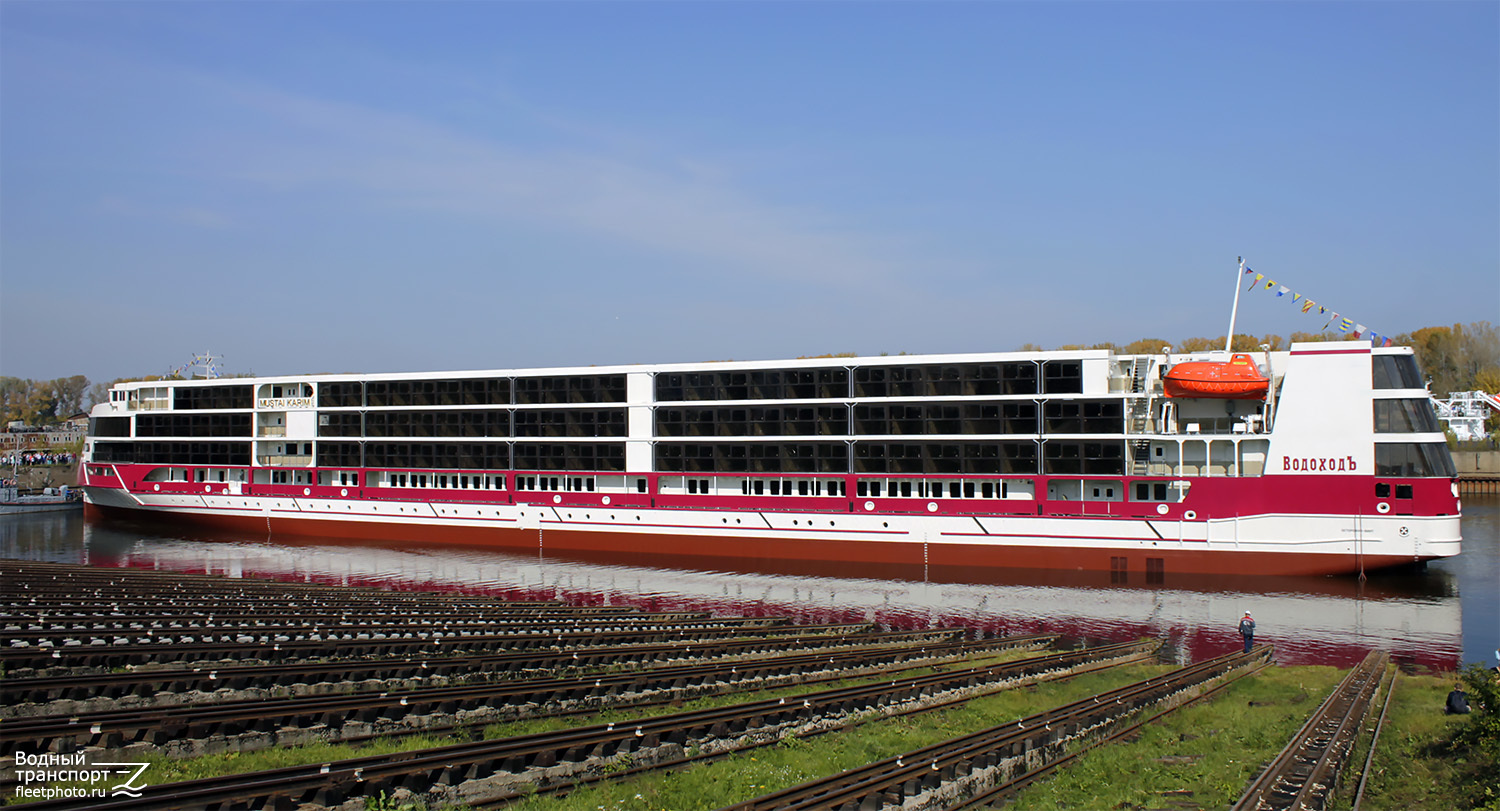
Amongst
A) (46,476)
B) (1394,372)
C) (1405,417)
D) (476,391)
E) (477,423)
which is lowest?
(46,476)

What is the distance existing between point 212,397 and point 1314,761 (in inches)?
2793

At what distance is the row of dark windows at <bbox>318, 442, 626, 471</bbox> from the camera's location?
5650 cm

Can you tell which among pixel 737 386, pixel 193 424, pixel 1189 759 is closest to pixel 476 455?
pixel 737 386

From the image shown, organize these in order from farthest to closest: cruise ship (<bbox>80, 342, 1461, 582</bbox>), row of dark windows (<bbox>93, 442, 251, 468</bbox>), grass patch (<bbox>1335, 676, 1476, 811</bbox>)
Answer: row of dark windows (<bbox>93, 442, 251, 468</bbox>), cruise ship (<bbox>80, 342, 1461, 582</bbox>), grass patch (<bbox>1335, 676, 1476, 811</bbox>)

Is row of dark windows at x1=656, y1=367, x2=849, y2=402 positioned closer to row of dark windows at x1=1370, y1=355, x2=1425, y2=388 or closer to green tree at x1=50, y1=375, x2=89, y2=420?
row of dark windows at x1=1370, y1=355, x2=1425, y2=388

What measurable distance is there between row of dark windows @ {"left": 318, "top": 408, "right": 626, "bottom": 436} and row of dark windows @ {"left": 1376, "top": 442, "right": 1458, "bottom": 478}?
132ft

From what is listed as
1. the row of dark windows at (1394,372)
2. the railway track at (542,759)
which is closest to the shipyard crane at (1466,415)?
the row of dark windows at (1394,372)

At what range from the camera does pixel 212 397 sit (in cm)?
6606

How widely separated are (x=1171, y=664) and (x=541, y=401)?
4109 centimetres

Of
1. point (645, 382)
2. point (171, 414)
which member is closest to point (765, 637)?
point (645, 382)

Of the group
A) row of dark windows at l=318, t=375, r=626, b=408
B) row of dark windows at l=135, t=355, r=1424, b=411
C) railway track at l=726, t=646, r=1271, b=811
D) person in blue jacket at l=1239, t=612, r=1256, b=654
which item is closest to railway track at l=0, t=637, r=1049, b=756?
railway track at l=726, t=646, r=1271, b=811

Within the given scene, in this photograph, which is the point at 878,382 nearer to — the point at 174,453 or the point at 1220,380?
the point at 1220,380

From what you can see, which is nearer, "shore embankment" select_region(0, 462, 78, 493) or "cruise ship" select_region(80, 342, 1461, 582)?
"cruise ship" select_region(80, 342, 1461, 582)

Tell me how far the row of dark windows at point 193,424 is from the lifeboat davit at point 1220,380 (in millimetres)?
61324
